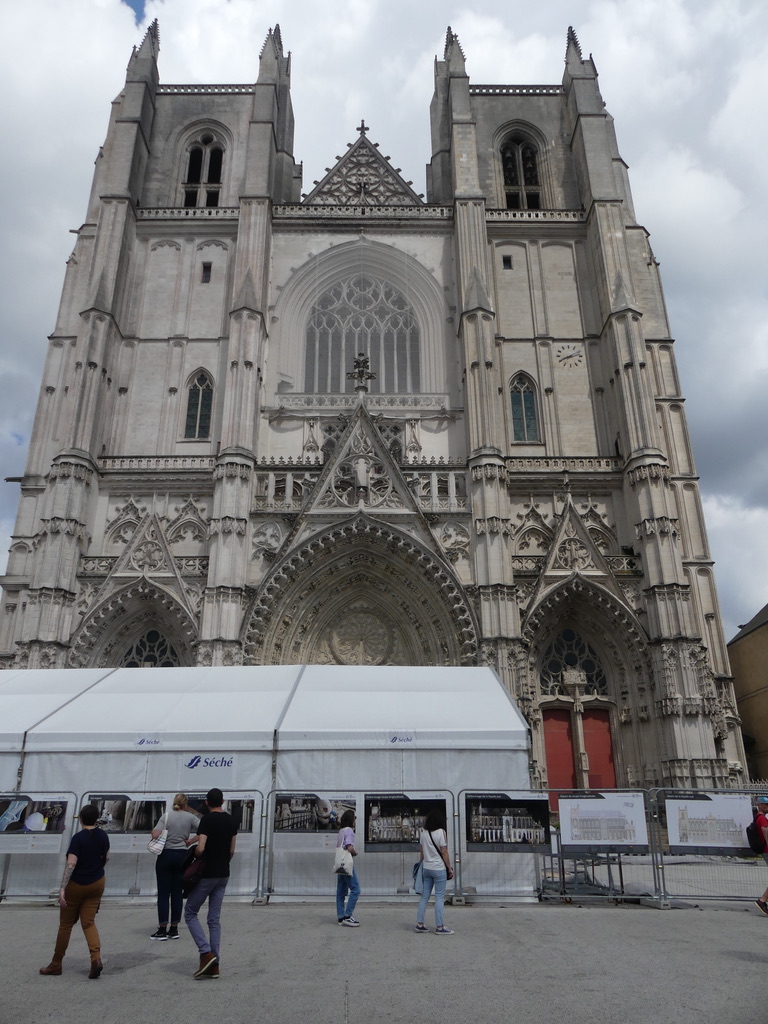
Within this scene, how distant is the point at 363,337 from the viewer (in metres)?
26.5

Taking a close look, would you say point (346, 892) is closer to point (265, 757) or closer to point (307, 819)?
point (307, 819)

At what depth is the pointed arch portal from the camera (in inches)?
790

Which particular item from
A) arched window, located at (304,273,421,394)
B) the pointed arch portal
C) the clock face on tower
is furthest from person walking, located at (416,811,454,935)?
the clock face on tower

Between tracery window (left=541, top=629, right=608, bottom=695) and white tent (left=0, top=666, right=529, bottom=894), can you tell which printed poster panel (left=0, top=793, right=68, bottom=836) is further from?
tracery window (left=541, top=629, right=608, bottom=695)

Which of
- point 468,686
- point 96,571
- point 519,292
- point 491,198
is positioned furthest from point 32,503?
point 491,198

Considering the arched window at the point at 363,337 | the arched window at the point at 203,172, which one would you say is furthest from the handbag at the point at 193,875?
the arched window at the point at 203,172

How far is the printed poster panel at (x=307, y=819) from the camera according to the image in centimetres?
981

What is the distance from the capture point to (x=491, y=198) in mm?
28734

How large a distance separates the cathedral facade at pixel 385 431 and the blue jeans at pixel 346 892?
11.2 metres

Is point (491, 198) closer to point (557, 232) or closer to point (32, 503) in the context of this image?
point (557, 232)

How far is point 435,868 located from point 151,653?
50.6ft

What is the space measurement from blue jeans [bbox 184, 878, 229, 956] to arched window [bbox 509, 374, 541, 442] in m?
20.3

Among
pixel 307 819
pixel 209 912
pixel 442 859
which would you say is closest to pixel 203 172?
pixel 307 819

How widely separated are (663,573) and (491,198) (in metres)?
17.3
